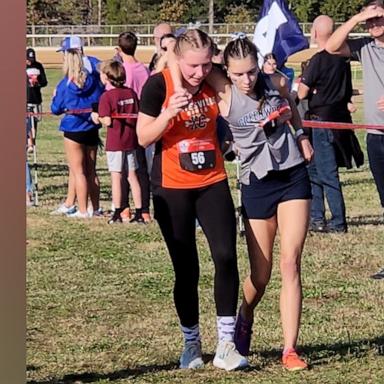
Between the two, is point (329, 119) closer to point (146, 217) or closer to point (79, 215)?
point (146, 217)

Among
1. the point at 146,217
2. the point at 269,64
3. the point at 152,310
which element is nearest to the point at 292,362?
the point at 152,310

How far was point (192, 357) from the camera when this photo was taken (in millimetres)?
6141

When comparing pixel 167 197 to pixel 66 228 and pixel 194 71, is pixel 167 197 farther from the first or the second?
pixel 66 228

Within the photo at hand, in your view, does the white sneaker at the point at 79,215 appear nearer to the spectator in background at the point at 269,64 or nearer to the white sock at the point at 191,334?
the spectator in background at the point at 269,64

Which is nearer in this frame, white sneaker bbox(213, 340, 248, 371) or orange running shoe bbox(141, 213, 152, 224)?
white sneaker bbox(213, 340, 248, 371)

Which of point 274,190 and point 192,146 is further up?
point 192,146

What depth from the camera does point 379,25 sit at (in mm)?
7801

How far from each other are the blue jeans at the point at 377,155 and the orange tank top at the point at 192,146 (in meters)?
2.97

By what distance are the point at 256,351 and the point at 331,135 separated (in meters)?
4.83

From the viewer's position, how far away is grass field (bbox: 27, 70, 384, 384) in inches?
241

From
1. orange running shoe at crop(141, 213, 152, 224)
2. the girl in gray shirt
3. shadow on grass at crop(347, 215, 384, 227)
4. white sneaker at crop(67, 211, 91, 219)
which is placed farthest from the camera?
white sneaker at crop(67, 211, 91, 219)

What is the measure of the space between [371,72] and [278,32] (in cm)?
98

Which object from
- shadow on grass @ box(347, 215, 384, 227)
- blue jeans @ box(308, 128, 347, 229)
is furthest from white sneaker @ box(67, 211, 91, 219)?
shadow on grass @ box(347, 215, 384, 227)

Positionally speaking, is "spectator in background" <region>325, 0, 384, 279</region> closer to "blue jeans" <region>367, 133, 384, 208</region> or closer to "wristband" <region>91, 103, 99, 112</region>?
"blue jeans" <region>367, 133, 384, 208</region>
